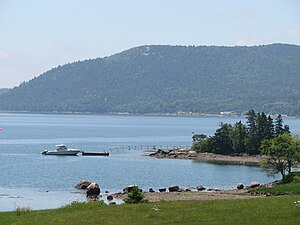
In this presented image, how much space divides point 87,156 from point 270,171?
61181 mm

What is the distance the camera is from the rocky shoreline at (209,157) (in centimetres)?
12006

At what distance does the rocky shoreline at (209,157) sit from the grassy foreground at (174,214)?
264ft

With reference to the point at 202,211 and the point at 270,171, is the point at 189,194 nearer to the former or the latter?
the point at 270,171

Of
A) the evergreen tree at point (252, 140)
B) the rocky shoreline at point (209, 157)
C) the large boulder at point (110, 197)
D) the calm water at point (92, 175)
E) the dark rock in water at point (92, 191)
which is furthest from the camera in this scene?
the evergreen tree at point (252, 140)

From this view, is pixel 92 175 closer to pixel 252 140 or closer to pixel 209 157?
pixel 209 157

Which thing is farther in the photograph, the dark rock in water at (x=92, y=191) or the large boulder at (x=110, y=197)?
the dark rock in water at (x=92, y=191)

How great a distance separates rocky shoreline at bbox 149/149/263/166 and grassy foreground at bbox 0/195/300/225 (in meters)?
80.5

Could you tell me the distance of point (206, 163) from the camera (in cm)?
11800

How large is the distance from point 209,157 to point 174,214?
9626 centimetres

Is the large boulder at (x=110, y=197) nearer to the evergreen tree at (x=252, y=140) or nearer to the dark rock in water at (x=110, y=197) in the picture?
the dark rock in water at (x=110, y=197)

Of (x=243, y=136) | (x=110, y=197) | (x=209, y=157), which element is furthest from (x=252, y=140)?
(x=110, y=197)

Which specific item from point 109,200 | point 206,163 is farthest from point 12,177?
point 206,163

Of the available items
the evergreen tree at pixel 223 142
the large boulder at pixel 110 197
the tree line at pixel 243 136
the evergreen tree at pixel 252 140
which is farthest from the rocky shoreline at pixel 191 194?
the evergreen tree at pixel 223 142

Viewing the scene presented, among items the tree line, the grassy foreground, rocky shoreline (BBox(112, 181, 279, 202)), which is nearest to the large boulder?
rocky shoreline (BBox(112, 181, 279, 202))
